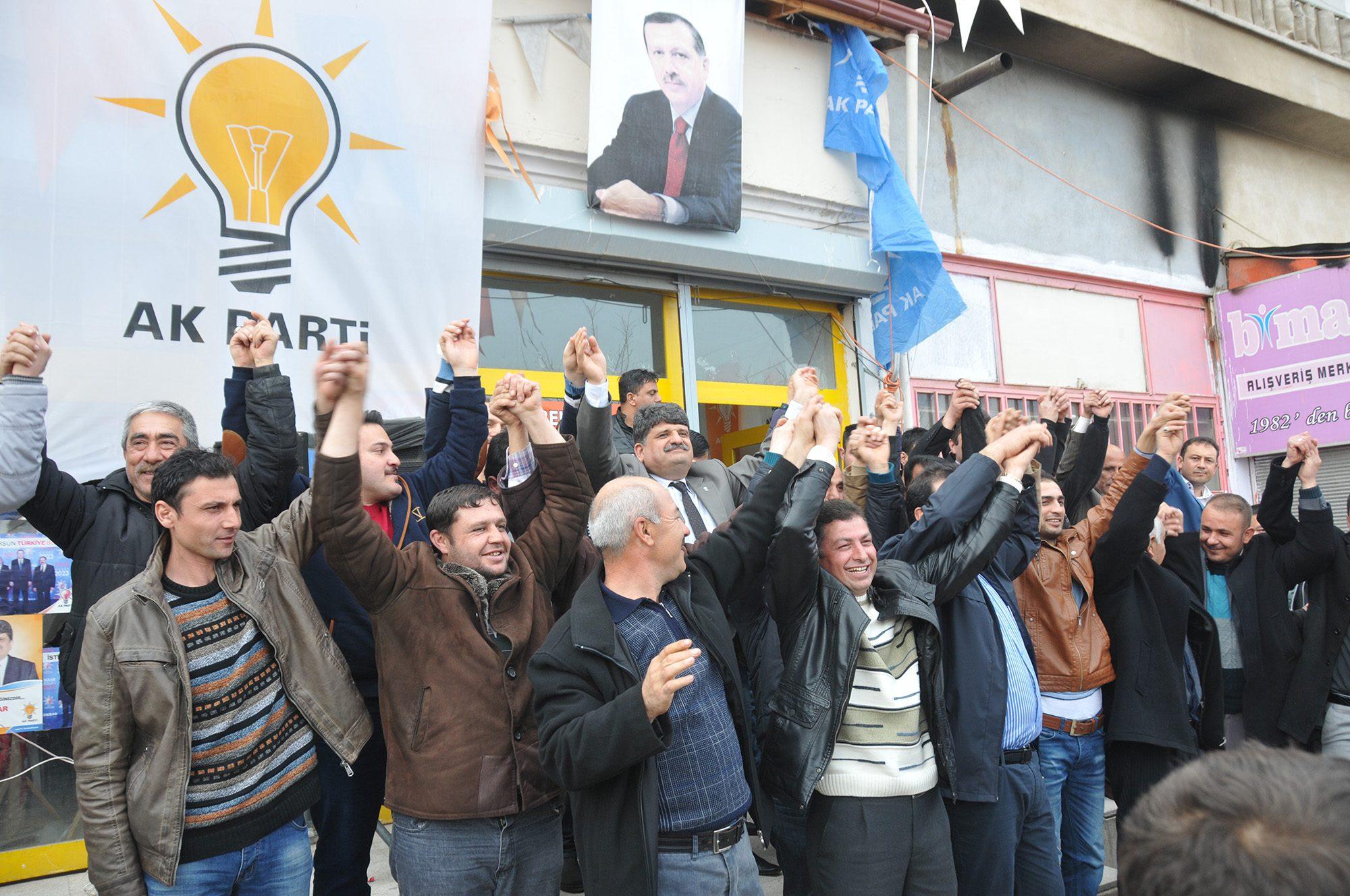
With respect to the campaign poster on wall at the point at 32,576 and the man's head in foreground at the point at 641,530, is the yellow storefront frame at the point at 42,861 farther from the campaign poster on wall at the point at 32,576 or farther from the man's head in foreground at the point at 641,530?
the man's head in foreground at the point at 641,530

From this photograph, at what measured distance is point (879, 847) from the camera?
114 inches

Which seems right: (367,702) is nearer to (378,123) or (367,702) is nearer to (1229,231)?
(378,123)

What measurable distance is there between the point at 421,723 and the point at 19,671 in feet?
10.1

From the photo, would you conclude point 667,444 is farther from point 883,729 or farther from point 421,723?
point 421,723

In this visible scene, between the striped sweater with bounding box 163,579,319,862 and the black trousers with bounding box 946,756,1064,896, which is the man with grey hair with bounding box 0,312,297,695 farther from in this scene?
the black trousers with bounding box 946,756,1064,896

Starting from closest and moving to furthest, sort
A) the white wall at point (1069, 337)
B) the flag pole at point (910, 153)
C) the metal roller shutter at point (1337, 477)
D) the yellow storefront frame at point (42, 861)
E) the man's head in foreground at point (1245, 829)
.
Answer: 1. the man's head in foreground at point (1245, 829)
2. the yellow storefront frame at point (42, 861)
3. the flag pole at point (910, 153)
4. the white wall at point (1069, 337)
5. the metal roller shutter at point (1337, 477)

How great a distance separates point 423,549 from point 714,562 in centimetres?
90

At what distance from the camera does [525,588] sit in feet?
10.1

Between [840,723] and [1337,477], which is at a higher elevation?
[1337,477]

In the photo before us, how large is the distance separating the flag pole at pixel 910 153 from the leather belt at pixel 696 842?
5463mm

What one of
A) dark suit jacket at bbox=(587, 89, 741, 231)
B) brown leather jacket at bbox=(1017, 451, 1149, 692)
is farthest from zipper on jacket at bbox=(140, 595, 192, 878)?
dark suit jacket at bbox=(587, 89, 741, 231)

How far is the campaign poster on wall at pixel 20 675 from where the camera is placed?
15.2 feet

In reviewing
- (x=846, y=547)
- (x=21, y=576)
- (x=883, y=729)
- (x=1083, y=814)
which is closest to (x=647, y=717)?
(x=883, y=729)

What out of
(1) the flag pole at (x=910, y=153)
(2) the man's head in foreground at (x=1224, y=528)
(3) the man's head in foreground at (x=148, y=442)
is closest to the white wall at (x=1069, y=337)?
(1) the flag pole at (x=910, y=153)
